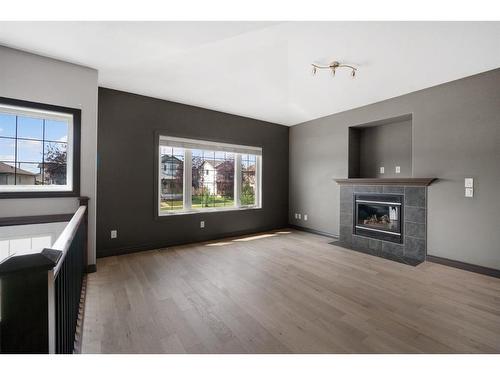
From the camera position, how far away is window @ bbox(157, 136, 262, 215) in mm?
4164

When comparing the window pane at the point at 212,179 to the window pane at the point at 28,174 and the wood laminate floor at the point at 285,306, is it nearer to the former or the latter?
the wood laminate floor at the point at 285,306

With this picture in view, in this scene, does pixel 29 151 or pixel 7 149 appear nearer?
pixel 7 149

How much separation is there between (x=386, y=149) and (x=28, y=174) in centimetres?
538

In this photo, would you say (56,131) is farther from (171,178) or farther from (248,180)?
(248,180)

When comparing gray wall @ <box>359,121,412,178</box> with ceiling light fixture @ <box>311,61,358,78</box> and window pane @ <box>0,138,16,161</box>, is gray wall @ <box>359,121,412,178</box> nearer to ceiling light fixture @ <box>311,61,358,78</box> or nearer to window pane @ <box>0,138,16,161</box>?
ceiling light fixture @ <box>311,61,358,78</box>

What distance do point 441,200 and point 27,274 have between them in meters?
4.29

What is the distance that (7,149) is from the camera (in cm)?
262

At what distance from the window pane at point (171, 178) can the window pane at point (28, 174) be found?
5.36 ft

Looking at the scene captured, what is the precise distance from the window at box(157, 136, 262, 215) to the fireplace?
210 centimetres

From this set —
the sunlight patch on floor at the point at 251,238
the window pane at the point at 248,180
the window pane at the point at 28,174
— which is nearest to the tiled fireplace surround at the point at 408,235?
the sunlight patch on floor at the point at 251,238

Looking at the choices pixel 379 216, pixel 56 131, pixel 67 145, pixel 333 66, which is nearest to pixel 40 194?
pixel 67 145

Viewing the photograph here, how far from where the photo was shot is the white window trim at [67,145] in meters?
2.56

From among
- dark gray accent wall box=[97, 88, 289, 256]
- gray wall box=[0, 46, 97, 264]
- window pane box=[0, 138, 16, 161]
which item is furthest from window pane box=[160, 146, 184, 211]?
window pane box=[0, 138, 16, 161]
